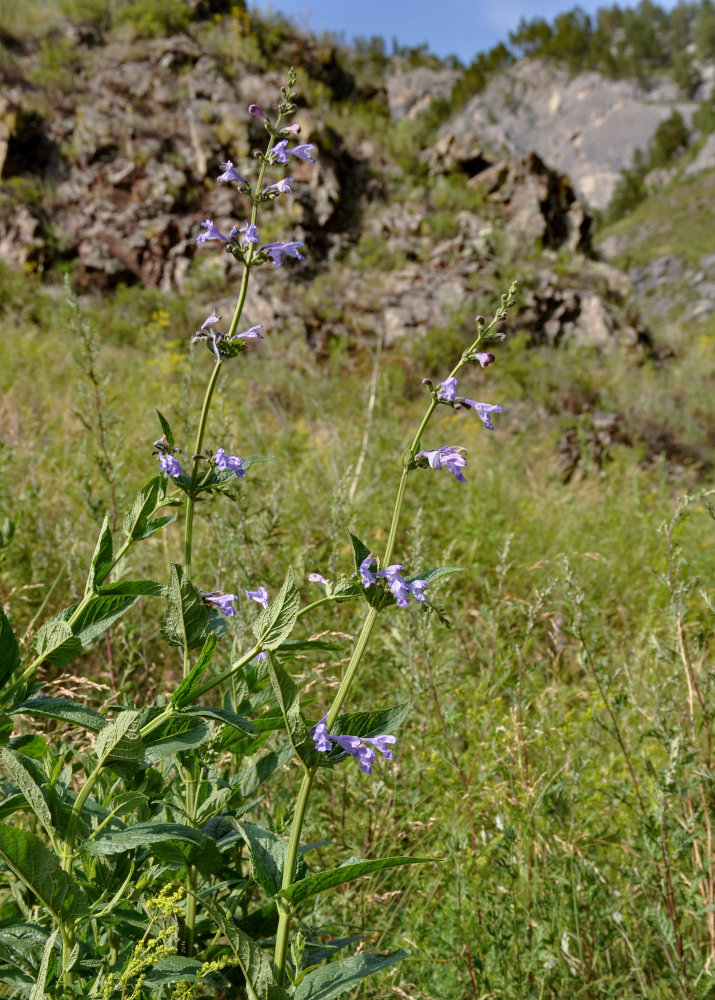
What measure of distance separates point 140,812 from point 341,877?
43cm

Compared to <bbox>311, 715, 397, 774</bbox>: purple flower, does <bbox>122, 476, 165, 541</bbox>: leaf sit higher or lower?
higher

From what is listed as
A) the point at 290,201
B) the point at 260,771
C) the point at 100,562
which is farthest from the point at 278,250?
the point at 290,201

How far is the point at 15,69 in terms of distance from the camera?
10.2m

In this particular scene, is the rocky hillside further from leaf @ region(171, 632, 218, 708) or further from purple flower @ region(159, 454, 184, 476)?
leaf @ region(171, 632, 218, 708)

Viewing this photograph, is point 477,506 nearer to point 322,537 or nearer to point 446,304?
point 322,537

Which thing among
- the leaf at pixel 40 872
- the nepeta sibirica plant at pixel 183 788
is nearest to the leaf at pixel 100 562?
the nepeta sibirica plant at pixel 183 788

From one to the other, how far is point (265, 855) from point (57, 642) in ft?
1.30

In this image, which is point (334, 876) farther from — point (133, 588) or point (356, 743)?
point (133, 588)

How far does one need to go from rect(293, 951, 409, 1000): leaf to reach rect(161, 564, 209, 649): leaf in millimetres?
439

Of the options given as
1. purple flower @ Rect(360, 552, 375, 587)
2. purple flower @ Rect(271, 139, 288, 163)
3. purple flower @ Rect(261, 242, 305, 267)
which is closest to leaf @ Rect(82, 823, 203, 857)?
purple flower @ Rect(360, 552, 375, 587)

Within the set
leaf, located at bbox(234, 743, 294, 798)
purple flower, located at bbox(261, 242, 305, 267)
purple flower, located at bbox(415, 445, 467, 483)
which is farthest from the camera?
purple flower, located at bbox(261, 242, 305, 267)

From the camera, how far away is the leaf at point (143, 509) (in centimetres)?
93

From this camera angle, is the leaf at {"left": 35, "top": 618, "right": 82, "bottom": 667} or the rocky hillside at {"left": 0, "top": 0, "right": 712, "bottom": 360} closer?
the leaf at {"left": 35, "top": 618, "right": 82, "bottom": 667}

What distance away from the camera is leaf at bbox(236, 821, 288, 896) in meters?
0.79
